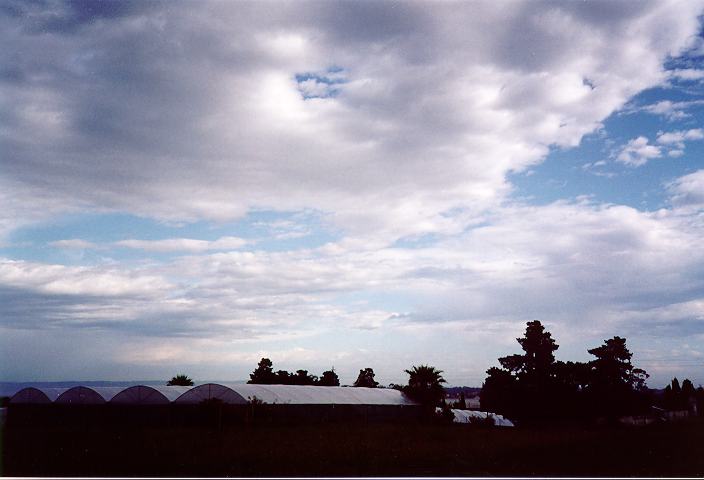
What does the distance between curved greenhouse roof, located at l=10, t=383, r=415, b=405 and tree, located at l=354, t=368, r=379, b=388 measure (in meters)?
26.9

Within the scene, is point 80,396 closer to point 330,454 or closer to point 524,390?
point 330,454

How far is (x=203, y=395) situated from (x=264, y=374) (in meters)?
25.5

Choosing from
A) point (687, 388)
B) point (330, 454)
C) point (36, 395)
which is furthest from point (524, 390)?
point (687, 388)

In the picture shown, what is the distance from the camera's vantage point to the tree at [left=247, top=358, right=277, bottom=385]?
64.2m

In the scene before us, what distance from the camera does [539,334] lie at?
190 feet

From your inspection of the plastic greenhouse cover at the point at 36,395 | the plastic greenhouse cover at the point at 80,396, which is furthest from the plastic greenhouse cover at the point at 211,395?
the plastic greenhouse cover at the point at 36,395

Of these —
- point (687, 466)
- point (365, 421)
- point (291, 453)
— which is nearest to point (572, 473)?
point (687, 466)

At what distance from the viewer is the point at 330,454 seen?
2309cm

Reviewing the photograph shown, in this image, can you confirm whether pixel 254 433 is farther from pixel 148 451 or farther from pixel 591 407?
pixel 591 407

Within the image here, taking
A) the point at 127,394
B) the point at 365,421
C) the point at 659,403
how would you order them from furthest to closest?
the point at 659,403 → the point at 365,421 → the point at 127,394

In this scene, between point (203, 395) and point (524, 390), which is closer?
point (203, 395)

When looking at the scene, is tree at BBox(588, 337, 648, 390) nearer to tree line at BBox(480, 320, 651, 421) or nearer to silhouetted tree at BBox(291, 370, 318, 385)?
tree line at BBox(480, 320, 651, 421)

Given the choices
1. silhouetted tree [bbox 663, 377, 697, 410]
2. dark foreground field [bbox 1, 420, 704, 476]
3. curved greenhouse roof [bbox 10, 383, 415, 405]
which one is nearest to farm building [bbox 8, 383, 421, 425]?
curved greenhouse roof [bbox 10, 383, 415, 405]

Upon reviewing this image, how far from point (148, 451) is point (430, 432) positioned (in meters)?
17.9
